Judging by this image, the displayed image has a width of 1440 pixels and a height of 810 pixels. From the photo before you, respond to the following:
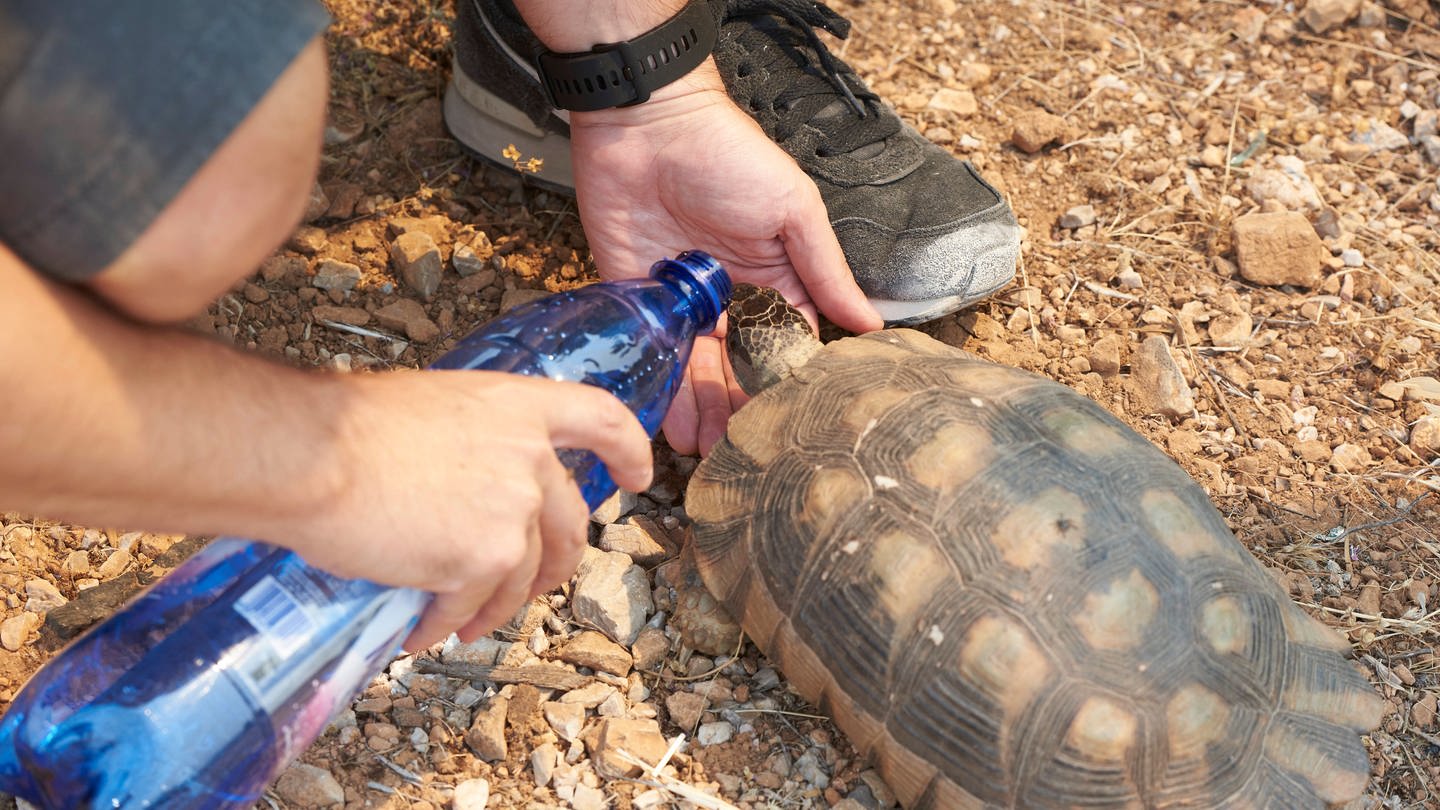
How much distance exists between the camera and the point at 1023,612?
183 cm

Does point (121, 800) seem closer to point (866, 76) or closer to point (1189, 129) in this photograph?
point (866, 76)

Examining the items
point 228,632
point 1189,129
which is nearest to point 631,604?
point 228,632

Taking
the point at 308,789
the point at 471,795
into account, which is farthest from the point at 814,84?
the point at 308,789

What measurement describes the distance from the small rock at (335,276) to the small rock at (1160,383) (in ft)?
6.58

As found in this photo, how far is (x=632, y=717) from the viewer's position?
2.15m

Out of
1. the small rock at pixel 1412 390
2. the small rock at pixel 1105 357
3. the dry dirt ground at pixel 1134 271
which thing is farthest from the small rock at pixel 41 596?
the small rock at pixel 1412 390

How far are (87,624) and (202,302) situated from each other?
124 cm

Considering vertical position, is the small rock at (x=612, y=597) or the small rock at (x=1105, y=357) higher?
the small rock at (x=612, y=597)

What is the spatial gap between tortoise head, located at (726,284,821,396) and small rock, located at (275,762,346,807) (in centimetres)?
117

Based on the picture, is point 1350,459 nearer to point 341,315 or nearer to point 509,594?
point 509,594

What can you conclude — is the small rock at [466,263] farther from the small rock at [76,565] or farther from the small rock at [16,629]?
the small rock at [16,629]

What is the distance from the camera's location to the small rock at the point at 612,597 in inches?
88.2

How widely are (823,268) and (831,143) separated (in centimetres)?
47

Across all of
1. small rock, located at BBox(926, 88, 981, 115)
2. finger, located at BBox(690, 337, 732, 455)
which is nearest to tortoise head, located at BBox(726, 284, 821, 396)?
finger, located at BBox(690, 337, 732, 455)
